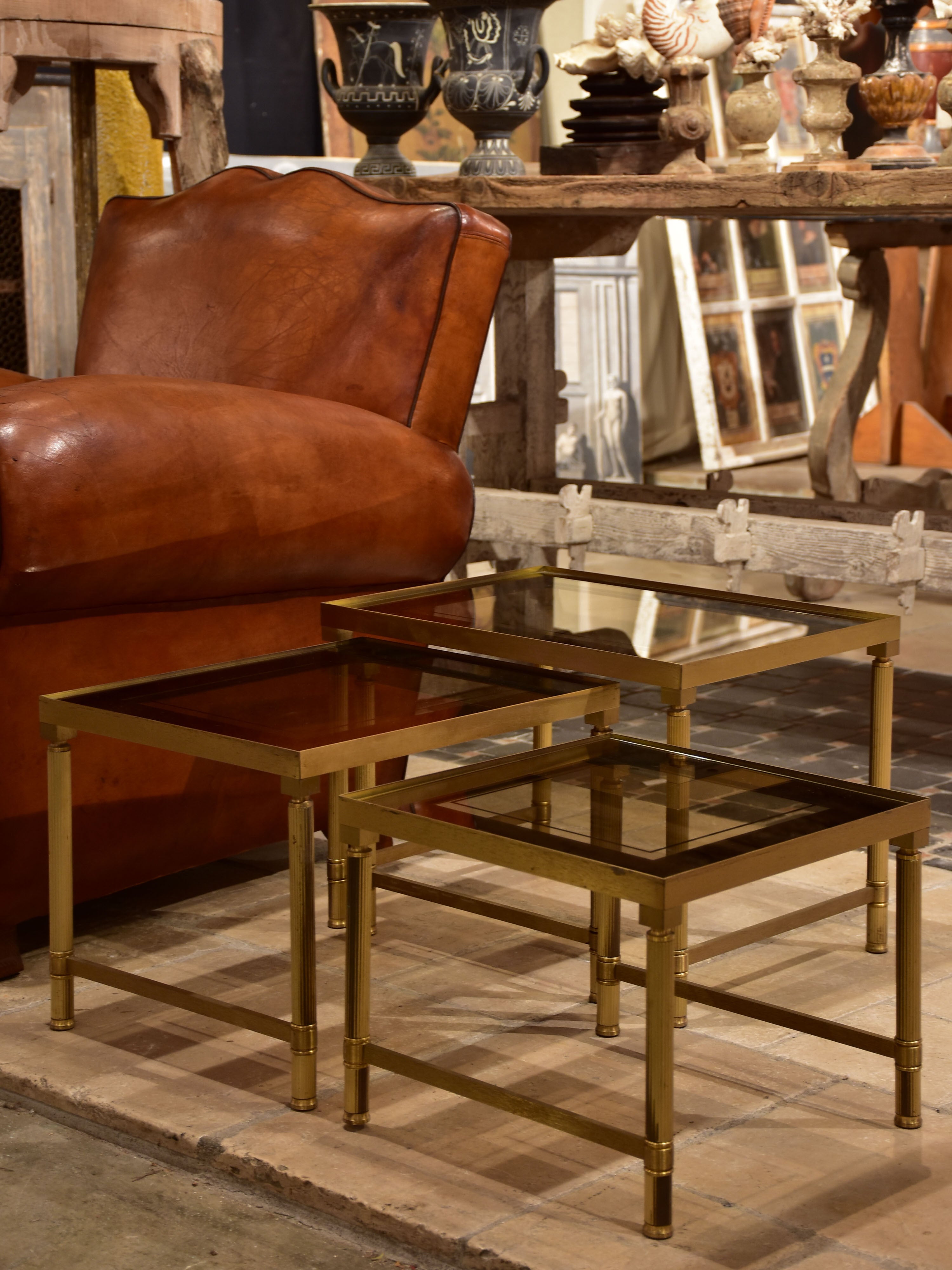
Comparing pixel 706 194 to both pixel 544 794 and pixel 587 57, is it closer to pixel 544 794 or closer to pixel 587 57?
pixel 587 57

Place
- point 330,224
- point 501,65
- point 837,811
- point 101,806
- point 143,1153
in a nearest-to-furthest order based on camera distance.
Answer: point 837,811, point 143,1153, point 101,806, point 330,224, point 501,65

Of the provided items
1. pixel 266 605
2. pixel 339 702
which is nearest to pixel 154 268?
pixel 266 605

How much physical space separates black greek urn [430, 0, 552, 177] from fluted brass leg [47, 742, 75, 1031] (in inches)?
89.3

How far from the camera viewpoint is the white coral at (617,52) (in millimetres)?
3854

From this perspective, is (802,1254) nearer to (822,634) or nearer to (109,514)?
(822,634)

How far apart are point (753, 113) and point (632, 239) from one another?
2.16ft

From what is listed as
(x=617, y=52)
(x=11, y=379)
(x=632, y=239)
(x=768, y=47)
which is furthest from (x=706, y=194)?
(x=11, y=379)

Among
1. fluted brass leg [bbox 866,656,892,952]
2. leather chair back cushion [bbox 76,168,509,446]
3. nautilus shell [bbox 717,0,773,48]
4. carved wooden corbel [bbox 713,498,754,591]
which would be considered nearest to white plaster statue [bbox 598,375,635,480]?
nautilus shell [bbox 717,0,773,48]

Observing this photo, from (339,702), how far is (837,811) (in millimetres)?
576

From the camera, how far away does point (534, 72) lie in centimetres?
403

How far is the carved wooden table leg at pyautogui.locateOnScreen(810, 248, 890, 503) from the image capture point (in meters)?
4.74

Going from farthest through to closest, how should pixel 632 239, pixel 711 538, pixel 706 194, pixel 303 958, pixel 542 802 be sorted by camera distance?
pixel 632 239 < pixel 711 538 < pixel 706 194 < pixel 303 958 < pixel 542 802

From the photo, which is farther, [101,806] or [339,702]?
[101,806]

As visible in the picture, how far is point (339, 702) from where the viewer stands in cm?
195
